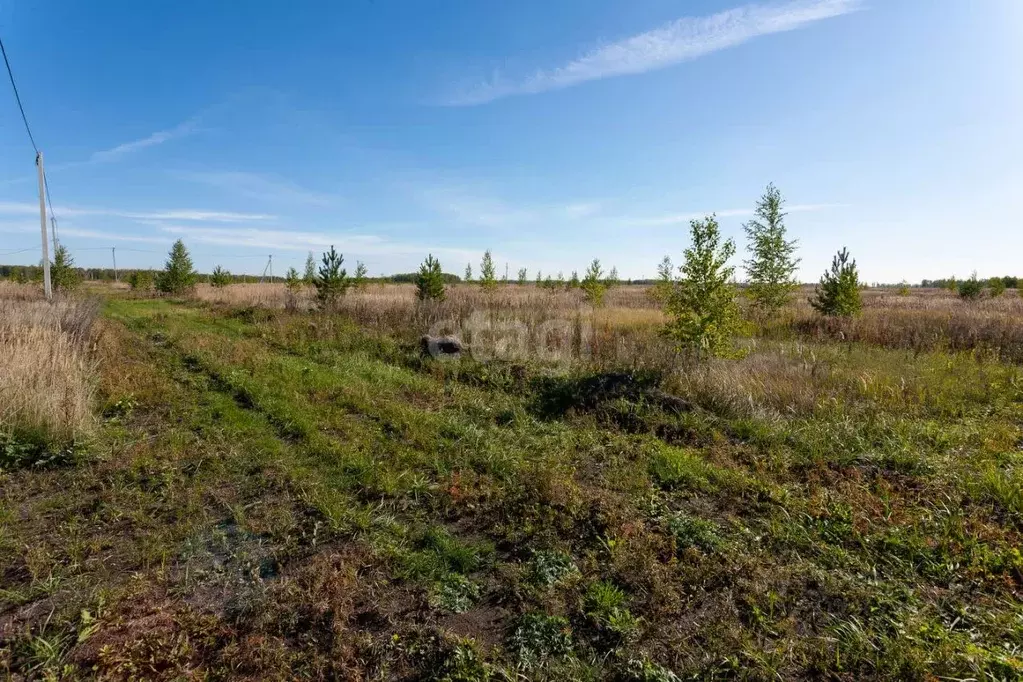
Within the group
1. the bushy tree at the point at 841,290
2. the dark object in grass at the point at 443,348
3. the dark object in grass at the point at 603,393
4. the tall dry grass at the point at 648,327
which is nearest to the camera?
the dark object in grass at the point at 603,393

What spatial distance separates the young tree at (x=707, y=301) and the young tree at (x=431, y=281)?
1238 centimetres

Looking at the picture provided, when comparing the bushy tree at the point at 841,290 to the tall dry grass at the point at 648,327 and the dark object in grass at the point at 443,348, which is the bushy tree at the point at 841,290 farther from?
the dark object in grass at the point at 443,348

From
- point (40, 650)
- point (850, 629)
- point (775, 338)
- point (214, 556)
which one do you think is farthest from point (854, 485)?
point (775, 338)

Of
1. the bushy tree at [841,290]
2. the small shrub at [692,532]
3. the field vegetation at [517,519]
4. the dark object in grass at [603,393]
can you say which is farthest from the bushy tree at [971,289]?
the small shrub at [692,532]

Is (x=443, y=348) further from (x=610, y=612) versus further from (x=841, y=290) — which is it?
(x=841, y=290)

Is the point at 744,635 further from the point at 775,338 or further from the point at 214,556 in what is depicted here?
the point at 775,338

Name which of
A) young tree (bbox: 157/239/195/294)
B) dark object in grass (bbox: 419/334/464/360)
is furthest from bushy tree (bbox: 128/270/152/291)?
dark object in grass (bbox: 419/334/464/360)

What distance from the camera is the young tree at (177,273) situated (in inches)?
1078

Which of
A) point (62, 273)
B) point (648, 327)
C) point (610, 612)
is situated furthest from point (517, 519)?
→ point (62, 273)

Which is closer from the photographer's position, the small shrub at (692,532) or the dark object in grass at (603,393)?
the small shrub at (692,532)

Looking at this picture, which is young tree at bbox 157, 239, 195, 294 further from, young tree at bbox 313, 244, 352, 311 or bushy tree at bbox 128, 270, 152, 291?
young tree at bbox 313, 244, 352, 311

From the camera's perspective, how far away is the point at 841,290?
16.1 m

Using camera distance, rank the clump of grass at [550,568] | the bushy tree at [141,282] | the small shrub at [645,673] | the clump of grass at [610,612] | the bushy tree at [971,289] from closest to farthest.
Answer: the small shrub at [645,673] → the clump of grass at [610,612] → the clump of grass at [550,568] → the bushy tree at [971,289] → the bushy tree at [141,282]

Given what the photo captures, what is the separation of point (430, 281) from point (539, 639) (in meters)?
17.9
